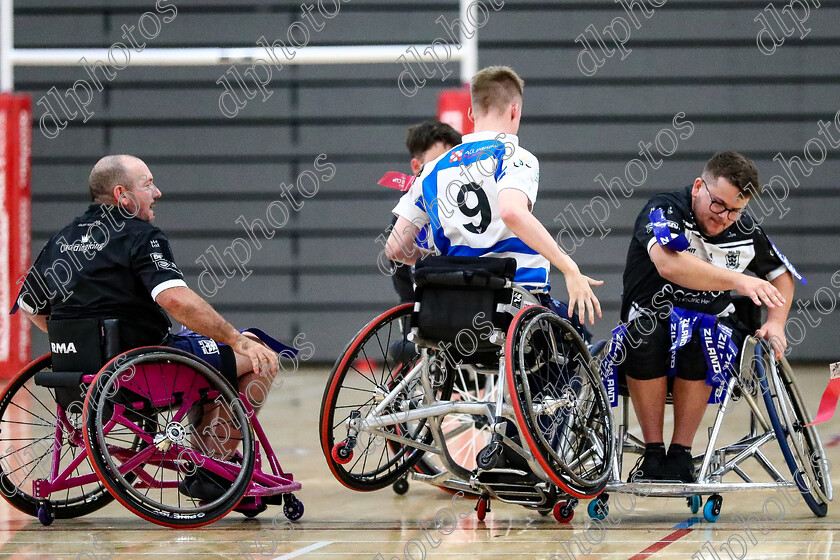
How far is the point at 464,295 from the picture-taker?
2.66m

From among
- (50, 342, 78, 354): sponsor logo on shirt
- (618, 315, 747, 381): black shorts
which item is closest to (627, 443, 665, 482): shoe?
(618, 315, 747, 381): black shorts

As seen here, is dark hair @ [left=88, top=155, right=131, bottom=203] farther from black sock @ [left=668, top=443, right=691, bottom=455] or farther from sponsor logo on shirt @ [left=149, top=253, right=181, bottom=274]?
black sock @ [left=668, top=443, right=691, bottom=455]

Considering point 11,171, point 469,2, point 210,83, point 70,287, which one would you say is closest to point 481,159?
point 70,287

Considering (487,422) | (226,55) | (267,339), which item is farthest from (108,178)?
(226,55)

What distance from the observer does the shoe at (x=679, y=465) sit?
116 inches

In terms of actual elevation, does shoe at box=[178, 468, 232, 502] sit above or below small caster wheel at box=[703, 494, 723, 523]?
above

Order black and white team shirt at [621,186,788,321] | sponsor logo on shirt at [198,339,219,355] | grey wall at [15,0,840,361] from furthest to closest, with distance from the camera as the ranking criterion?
grey wall at [15,0,840,361] < black and white team shirt at [621,186,788,321] < sponsor logo on shirt at [198,339,219,355]

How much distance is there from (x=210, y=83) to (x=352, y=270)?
201 centimetres

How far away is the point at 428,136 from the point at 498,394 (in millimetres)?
1588

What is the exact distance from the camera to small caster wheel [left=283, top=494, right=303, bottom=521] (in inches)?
116

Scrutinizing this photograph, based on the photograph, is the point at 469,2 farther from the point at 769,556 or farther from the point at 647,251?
the point at 769,556

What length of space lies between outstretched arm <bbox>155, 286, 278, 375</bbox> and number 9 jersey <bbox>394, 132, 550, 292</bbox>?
0.62m

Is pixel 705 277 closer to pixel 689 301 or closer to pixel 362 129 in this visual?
pixel 689 301

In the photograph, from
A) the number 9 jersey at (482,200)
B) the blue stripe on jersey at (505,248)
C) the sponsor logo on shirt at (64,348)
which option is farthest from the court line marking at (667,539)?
the sponsor logo on shirt at (64,348)
